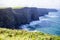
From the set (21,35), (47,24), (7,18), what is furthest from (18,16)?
(47,24)

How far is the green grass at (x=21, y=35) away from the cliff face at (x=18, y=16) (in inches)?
3.7

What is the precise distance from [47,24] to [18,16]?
521mm

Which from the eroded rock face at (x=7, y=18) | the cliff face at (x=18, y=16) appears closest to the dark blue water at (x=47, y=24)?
the cliff face at (x=18, y=16)

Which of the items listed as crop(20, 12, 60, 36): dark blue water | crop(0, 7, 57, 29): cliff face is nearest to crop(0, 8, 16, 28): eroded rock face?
crop(0, 7, 57, 29): cliff face

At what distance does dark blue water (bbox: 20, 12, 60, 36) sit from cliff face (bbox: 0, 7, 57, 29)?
0.08m

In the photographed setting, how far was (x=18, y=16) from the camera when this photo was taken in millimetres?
3062

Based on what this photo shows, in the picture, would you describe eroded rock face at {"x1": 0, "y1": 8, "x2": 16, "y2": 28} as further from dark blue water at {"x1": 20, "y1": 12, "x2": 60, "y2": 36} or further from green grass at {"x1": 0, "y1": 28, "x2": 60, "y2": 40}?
dark blue water at {"x1": 20, "y1": 12, "x2": 60, "y2": 36}

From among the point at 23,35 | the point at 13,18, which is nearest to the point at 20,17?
the point at 13,18

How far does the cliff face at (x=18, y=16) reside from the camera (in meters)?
3.04

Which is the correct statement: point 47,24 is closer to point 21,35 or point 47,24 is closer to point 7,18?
point 21,35

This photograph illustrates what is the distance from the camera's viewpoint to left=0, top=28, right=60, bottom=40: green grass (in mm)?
2894

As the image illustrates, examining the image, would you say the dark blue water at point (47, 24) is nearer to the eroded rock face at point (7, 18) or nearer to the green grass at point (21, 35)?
the green grass at point (21, 35)

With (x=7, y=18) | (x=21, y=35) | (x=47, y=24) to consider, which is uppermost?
(x=7, y=18)

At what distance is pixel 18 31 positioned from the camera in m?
3.01
